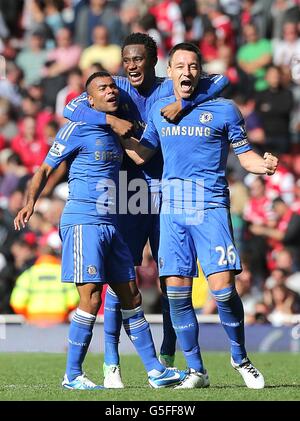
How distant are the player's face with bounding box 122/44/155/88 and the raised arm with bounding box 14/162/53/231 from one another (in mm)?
1136

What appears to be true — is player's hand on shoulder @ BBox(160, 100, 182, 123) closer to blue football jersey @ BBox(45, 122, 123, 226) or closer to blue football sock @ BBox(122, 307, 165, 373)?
blue football jersey @ BBox(45, 122, 123, 226)

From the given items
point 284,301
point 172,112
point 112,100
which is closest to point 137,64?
point 112,100

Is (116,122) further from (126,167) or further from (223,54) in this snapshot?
(223,54)

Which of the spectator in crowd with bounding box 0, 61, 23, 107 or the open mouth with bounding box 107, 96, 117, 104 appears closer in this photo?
the open mouth with bounding box 107, 96, 117, 104

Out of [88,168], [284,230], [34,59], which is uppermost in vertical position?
[34,59]

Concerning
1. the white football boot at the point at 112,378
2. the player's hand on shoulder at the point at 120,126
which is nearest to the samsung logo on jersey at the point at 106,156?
the player's hand on shoulder at the point at 120,126

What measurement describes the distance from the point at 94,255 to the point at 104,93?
1301 millimetres

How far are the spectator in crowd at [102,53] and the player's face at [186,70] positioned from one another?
10313 mm

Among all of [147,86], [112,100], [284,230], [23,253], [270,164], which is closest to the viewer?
[270,164]

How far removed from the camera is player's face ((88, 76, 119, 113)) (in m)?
9.23

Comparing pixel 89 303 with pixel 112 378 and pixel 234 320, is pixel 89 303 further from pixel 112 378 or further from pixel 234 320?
pixel 234 320

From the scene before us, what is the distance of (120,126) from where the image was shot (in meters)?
9.13

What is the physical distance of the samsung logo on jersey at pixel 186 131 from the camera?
921cm

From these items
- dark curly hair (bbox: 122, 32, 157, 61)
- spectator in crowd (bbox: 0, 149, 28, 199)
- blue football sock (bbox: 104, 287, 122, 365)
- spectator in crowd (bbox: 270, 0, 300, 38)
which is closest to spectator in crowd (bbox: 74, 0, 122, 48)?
spectator in crowd (bbox: 270, 0, 300, 38)
